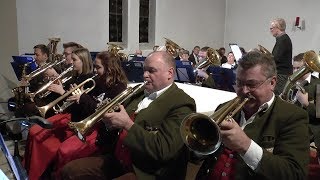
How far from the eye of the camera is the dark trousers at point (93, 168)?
8.48 feet

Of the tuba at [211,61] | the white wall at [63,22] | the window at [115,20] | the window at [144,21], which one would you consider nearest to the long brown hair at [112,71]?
the tuba at [211,61]

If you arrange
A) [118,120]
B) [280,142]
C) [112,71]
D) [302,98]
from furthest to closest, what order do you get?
[112,71] < [302,98] < [118,120] < [280,142]

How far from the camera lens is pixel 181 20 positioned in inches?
425

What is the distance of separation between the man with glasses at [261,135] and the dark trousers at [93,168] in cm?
92

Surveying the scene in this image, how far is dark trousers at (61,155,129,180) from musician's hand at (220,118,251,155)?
1.18 metres

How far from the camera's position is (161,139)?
214 centimetres

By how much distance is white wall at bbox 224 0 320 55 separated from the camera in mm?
10055

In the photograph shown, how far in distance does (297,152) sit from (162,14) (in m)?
8.83

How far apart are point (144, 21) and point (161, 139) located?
8.25m

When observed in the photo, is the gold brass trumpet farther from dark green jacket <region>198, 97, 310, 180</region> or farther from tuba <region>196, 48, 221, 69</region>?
tuba <region>196, 48, 221, 69</region>

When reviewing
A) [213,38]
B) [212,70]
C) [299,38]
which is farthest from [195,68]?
[213,38]

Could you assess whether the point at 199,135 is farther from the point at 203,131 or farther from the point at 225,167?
the point at 225,167

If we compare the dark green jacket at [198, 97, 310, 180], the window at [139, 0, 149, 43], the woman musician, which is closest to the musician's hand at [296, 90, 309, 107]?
the dark green jacket at [198, 97, 310, 180]

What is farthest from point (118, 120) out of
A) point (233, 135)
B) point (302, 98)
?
point (302, 98)
